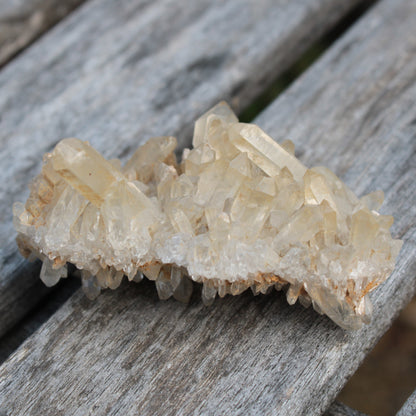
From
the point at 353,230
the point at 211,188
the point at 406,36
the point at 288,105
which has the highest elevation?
the point at 211,188

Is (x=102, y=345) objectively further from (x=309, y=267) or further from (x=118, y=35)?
(x=118, y=35)

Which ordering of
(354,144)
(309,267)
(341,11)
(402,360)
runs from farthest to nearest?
(402,360) → (341,11) → (354,144) → (309,267)

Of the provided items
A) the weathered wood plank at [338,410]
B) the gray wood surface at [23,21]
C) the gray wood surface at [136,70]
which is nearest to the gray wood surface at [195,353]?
the weathered wood plank at [338,410]

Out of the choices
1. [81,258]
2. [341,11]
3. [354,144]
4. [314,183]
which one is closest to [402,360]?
[354,144]

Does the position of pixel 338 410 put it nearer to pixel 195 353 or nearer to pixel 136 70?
pixel 195 353

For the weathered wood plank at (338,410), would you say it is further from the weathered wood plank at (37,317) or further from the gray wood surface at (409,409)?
the weathered wood plank at (37,317)

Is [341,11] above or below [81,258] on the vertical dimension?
below
